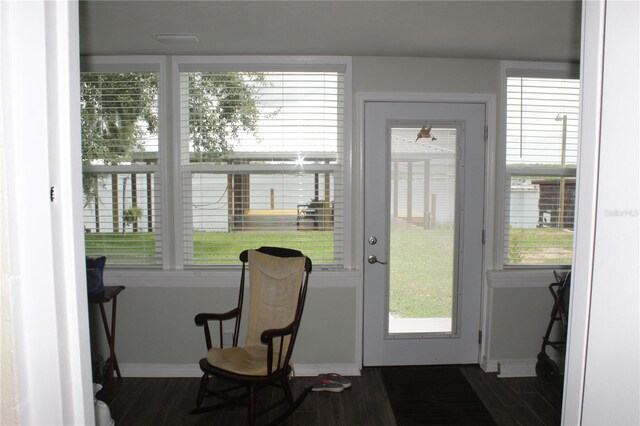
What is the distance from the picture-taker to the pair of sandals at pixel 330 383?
274 cm

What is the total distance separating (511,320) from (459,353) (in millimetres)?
505

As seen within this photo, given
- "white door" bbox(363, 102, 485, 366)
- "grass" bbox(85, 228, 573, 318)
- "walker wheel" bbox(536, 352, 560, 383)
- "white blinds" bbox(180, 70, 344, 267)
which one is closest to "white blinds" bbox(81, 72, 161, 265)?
"grass" bbox(85, 228, 573, 318)

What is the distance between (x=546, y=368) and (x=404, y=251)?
1364 mm

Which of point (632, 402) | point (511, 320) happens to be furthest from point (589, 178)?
point (511, 320)

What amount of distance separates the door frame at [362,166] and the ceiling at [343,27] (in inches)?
12.2

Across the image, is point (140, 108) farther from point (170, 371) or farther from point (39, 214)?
point (39, 214)

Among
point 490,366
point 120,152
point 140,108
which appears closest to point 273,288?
point 120,152

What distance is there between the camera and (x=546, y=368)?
285 centimetres

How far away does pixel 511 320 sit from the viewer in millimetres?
3088

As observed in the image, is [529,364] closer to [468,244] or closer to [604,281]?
[468,244]

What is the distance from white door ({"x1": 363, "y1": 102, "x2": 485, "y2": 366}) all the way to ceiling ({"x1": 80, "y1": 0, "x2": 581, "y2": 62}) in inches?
19.2

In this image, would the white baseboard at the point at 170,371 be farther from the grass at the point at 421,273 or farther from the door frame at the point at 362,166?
the grass at the point at 421,273

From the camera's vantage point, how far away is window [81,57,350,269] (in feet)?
9.67

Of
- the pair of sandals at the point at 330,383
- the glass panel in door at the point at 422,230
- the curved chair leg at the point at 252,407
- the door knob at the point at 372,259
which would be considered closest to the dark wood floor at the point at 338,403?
the pair of sandals at the point at 330,383
